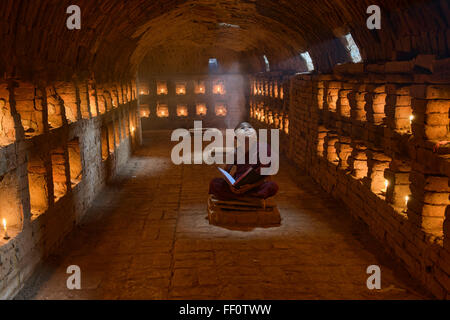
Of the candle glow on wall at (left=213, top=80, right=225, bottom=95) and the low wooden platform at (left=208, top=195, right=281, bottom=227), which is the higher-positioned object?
the candle glow on wall at (left=213, top=80, right=225, bottom=95)

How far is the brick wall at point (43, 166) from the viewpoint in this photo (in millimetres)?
5438

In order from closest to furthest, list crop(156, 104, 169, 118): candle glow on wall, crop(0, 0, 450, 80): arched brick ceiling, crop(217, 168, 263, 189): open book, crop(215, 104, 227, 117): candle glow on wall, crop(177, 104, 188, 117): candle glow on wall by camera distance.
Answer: crop(0, 0, 450, 80): arched brick ceiling → crop(217, 168, 263, 189): open book → crop(156, 104, 169, 118): candle glow on wall → crop(177, 104, 188, 117): candle glow on wall → crop(215, 104, 227, 117): candle glow on wall

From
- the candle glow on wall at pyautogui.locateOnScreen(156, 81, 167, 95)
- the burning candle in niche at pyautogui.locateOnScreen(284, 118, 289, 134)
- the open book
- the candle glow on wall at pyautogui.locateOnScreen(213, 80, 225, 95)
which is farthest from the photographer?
the candle glow on wall at pyautogui.locateOnScreen(213, 80, 225, 95)

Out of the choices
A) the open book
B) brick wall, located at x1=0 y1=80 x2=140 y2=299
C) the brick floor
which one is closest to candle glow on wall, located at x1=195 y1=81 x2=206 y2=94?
brick wall, located at x1=0 y1=80 x2=140 y2=299

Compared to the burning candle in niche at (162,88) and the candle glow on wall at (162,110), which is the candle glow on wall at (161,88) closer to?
the burning candle in niche at (162,88)

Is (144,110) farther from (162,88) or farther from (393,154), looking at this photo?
(393,154)

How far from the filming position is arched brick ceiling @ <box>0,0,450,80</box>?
579 cm

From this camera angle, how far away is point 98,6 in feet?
26.5

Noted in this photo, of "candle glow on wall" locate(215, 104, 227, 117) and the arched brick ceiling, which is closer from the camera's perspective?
the arched brick ceiling

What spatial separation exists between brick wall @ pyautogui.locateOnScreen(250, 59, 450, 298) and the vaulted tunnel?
3 cm

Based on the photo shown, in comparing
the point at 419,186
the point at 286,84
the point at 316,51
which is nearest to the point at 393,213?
the point at 419,186

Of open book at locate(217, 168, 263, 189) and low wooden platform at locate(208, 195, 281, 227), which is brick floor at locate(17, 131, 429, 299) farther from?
open book at locate(217, 168, 263, 189)

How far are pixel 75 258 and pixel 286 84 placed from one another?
10.8m
